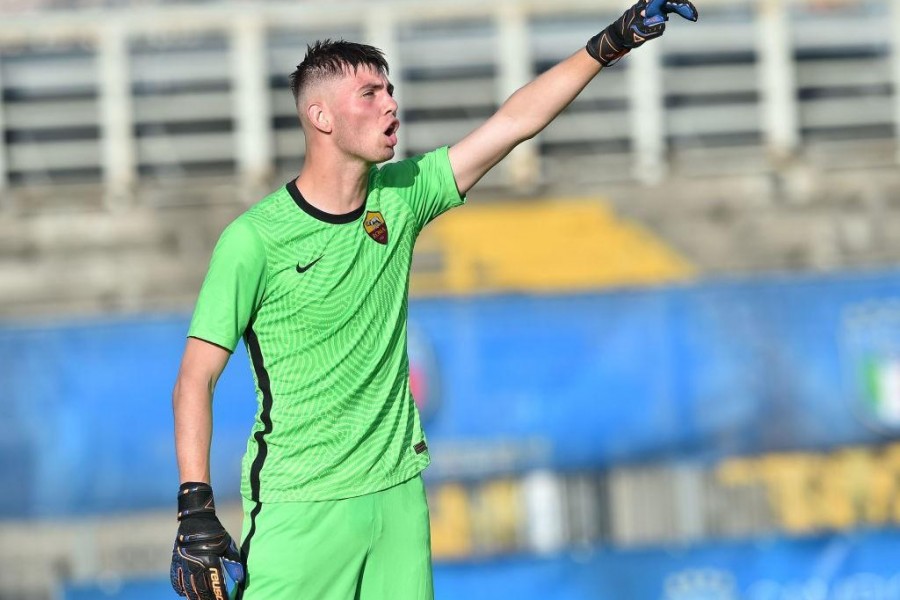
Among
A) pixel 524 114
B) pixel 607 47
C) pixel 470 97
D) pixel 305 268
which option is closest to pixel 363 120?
pixel 305 268

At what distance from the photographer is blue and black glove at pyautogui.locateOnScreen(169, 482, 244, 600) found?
3375 mm

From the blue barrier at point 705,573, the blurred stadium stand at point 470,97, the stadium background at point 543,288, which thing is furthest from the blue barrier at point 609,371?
the blurred stadium stand at point 470,97

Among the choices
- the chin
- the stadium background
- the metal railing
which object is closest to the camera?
the chin

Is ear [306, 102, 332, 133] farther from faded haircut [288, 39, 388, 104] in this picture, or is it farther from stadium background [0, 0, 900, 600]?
stadium background [0, 0, 900, 600]

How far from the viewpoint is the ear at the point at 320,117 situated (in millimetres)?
3650

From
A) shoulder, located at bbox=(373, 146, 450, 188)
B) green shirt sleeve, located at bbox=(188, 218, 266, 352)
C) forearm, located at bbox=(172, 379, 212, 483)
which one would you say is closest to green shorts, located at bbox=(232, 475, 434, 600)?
forearm, located at bbox=(172, 379, 212, 483)

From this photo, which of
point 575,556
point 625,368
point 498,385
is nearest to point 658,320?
point 625,368

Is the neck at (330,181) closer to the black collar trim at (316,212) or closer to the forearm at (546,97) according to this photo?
the black collar trim at (316,212)

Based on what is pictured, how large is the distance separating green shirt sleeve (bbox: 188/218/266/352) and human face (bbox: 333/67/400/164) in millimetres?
370

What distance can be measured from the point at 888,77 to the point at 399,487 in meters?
10.4

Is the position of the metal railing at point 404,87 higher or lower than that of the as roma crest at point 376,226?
higher

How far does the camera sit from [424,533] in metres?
3.71

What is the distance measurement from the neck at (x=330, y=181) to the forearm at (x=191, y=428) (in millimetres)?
607

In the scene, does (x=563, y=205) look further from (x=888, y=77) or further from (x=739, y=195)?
(x=888, y=77)
